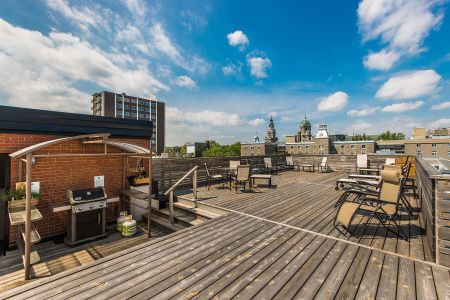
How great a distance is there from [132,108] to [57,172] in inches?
3412

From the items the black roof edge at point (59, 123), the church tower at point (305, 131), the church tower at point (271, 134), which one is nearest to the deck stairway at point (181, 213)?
the black roof edge at point (59, 123)

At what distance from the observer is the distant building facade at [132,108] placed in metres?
76.9

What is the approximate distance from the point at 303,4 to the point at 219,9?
5.43 metres

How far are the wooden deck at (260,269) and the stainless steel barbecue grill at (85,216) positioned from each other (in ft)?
8.61

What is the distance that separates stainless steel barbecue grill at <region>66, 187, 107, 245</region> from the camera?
15.4 feet

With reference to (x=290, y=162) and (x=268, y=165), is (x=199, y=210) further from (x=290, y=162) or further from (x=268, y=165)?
(x=290, y=162)

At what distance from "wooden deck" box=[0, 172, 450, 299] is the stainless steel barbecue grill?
2.62 meters

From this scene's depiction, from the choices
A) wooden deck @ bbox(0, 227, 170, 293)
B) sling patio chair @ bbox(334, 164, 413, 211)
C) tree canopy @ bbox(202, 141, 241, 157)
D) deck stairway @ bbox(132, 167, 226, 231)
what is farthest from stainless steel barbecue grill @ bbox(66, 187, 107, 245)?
tree canopy @ bbox(202, 141, 241, 157)

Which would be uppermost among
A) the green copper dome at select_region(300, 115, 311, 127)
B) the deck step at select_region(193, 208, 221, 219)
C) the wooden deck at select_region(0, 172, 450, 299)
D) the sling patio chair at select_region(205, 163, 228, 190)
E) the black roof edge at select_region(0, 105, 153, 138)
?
the green copper dome at select_region(300, 115, 311, 127)

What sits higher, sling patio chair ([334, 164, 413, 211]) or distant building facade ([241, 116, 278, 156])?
distant building facade ([241, 116, 278, 156])

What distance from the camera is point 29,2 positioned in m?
6.45

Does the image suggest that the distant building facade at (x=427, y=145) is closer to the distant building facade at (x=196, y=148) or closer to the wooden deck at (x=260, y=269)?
the distant building facade at (x=196, y=148)

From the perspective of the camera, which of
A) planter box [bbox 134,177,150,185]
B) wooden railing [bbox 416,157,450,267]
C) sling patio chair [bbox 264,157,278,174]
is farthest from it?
sling patio chair [bbox 264,157,278,174]

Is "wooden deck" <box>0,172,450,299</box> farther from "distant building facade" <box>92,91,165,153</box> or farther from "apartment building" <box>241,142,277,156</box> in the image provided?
"distant building facade" <box>92,91,165,153</box>
